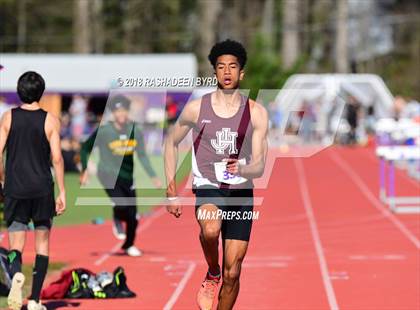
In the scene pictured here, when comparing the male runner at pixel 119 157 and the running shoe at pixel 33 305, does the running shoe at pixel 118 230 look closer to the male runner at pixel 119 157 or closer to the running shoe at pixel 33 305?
the male runner at pixel 119 157

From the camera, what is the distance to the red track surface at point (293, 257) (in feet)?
33.8

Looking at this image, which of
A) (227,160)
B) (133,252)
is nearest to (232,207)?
(227,160)

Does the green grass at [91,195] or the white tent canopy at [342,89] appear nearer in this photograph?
the green grass at [91,195]

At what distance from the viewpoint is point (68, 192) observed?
2330 cm

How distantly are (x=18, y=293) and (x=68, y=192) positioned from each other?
1493 cm

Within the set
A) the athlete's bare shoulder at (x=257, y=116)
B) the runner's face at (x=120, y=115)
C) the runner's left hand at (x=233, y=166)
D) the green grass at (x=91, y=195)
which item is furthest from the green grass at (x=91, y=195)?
the runner's left hand at (x=233, y=166)

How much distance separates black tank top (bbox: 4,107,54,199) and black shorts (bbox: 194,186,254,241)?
1.46 metres

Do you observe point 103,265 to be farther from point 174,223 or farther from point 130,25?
point 130,25

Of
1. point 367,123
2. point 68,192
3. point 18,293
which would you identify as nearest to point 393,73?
point 367,123

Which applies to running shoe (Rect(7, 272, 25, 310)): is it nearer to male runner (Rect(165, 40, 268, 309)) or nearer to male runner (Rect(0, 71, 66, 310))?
male runner (Rect(0, 71, 66, 310))

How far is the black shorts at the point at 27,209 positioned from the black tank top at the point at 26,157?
1.9 inches

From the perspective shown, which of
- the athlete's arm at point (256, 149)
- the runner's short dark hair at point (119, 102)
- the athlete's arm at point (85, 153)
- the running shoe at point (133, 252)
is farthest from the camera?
the running shoe at point (133, 252)

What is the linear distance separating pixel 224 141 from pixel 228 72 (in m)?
0.50
